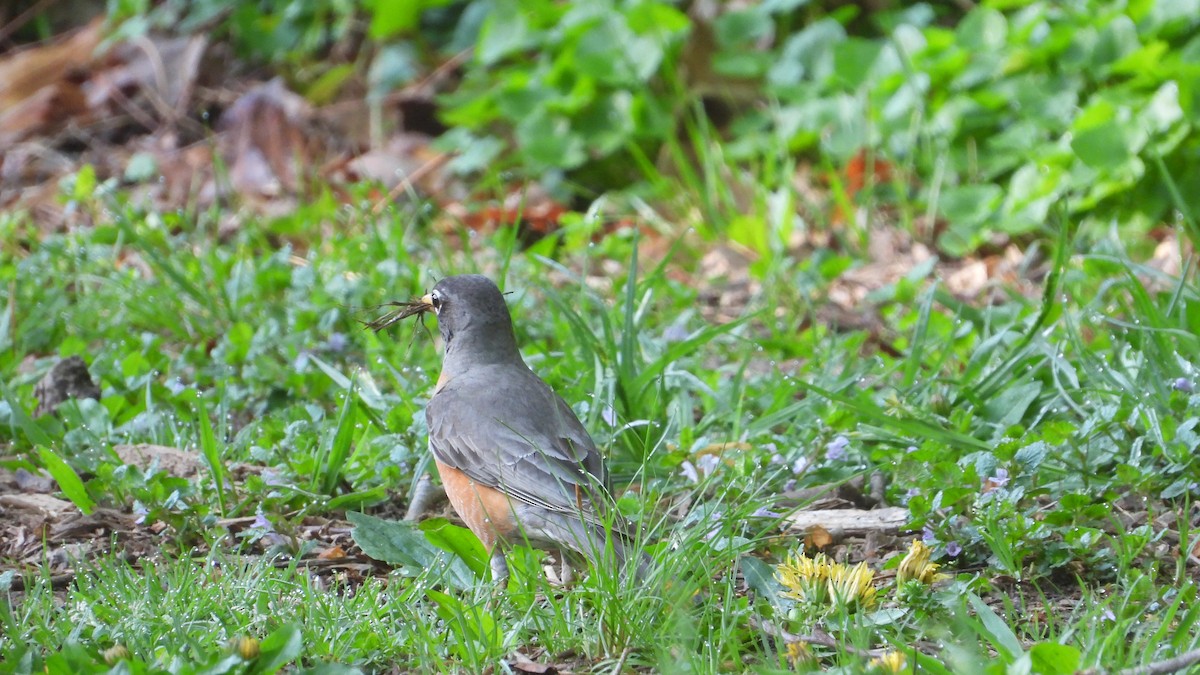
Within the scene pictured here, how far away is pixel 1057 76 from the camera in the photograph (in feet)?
20.6

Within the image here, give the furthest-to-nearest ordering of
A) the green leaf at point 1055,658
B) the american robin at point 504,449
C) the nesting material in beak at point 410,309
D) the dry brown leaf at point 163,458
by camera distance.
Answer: the nesting material in beak at point 410,309, the dry brown leaf at point 163,458, the american robin at point 504,449, the green leaf at point 1055,658

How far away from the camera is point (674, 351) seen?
415 cm

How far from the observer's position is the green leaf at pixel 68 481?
374 cm

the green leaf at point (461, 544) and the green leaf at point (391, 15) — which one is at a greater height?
the green leaf at point (391, 15)

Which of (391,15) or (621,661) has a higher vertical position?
(391,15)

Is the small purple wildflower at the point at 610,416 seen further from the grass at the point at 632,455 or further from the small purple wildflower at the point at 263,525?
the small purple wildflower at the point at 263,525

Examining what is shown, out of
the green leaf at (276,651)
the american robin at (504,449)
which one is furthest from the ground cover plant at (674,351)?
the american robin at (504,449)

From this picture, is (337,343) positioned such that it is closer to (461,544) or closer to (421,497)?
(421,497)

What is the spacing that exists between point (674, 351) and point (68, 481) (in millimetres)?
1800

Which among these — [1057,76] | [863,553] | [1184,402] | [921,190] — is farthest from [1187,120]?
[863,553]

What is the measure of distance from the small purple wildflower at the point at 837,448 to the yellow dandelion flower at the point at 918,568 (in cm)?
75

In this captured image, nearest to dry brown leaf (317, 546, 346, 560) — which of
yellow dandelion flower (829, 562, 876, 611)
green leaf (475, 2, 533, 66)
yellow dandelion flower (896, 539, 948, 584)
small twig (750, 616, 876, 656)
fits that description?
small twig (750, 616, 876, 656)

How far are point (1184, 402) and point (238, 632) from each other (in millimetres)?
2475

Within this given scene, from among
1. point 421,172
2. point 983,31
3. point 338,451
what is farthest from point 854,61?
point 338,451
